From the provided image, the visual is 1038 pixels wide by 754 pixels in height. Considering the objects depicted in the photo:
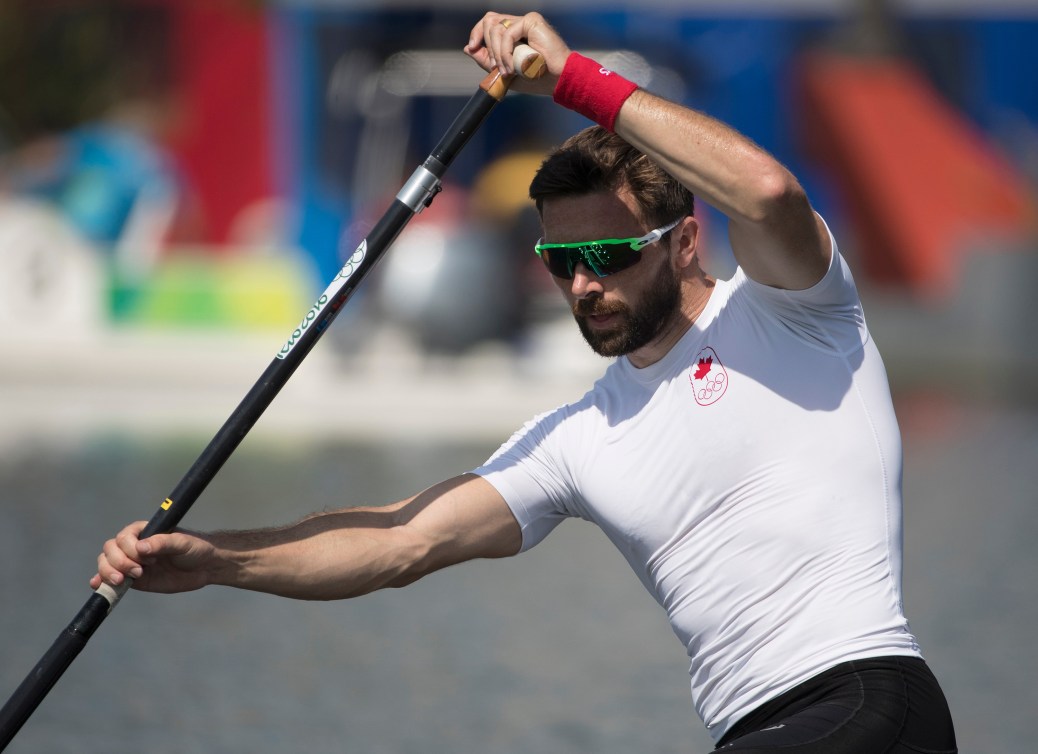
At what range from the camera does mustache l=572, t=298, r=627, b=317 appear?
3.25 metres

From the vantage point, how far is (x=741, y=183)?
287 centimetres

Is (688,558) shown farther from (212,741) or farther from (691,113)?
(212,741)

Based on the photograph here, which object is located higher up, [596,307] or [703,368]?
[596,307]

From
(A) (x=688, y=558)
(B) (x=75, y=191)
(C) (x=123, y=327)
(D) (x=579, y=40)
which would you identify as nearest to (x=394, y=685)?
(A) (x=688, y=558)

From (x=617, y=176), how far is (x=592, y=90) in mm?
294

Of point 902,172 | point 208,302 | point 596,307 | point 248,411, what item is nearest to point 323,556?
point 248,411

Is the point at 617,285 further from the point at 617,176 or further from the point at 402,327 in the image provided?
the point at 402,327

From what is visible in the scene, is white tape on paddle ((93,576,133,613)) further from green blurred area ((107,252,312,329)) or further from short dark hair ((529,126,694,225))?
green blurred area ((107,252,312,329))

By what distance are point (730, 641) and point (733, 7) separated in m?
20.9

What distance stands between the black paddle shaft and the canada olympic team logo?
696mm

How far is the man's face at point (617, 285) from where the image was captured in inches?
128

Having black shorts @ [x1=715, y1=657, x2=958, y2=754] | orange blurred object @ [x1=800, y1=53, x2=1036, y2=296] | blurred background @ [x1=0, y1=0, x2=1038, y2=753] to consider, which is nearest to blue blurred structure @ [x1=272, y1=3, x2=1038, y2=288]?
blurred background @ [x1=0, y1=0, x2=1038, y2=753]

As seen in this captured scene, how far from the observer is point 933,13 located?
25.9 meters

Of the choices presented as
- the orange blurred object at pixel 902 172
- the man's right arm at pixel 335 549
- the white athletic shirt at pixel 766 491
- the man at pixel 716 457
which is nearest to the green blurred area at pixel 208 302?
the orange blurred object at pixel 902 172
